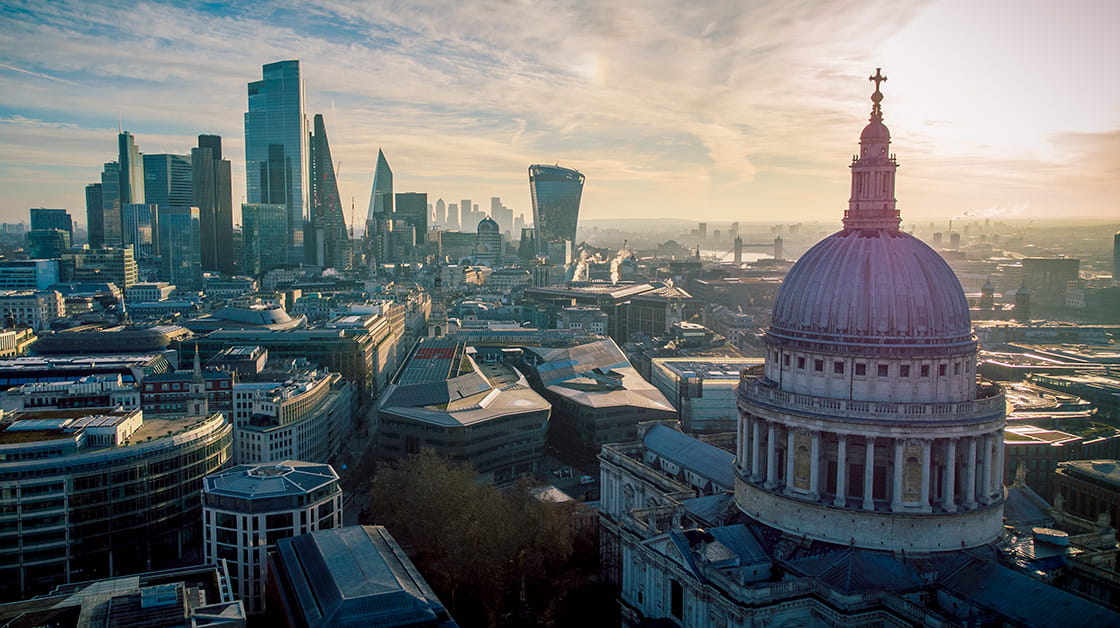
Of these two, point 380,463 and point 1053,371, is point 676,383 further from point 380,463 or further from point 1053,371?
point 1053,371

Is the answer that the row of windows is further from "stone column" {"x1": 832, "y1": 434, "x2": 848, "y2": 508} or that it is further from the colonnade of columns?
"stone column" {"x1": 832, "y1": 434, "x2": 848, "y2": 508}

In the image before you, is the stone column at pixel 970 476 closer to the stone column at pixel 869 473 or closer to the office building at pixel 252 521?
the stone column at pixel 869 473

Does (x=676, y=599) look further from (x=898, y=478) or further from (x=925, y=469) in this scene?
(x=925, y=469)

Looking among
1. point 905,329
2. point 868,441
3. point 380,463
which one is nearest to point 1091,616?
point 868,441

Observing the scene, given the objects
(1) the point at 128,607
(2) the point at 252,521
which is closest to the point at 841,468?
(1) the point at 128,607

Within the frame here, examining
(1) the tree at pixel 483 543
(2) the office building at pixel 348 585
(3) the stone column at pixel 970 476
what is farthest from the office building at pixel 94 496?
(3) the stone column at pixel 970 476

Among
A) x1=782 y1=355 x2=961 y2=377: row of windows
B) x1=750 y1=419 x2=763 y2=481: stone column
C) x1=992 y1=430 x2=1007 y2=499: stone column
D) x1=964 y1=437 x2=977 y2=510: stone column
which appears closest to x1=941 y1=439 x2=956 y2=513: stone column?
x1=964 y1=437 x2=977 y2=510: stone column
